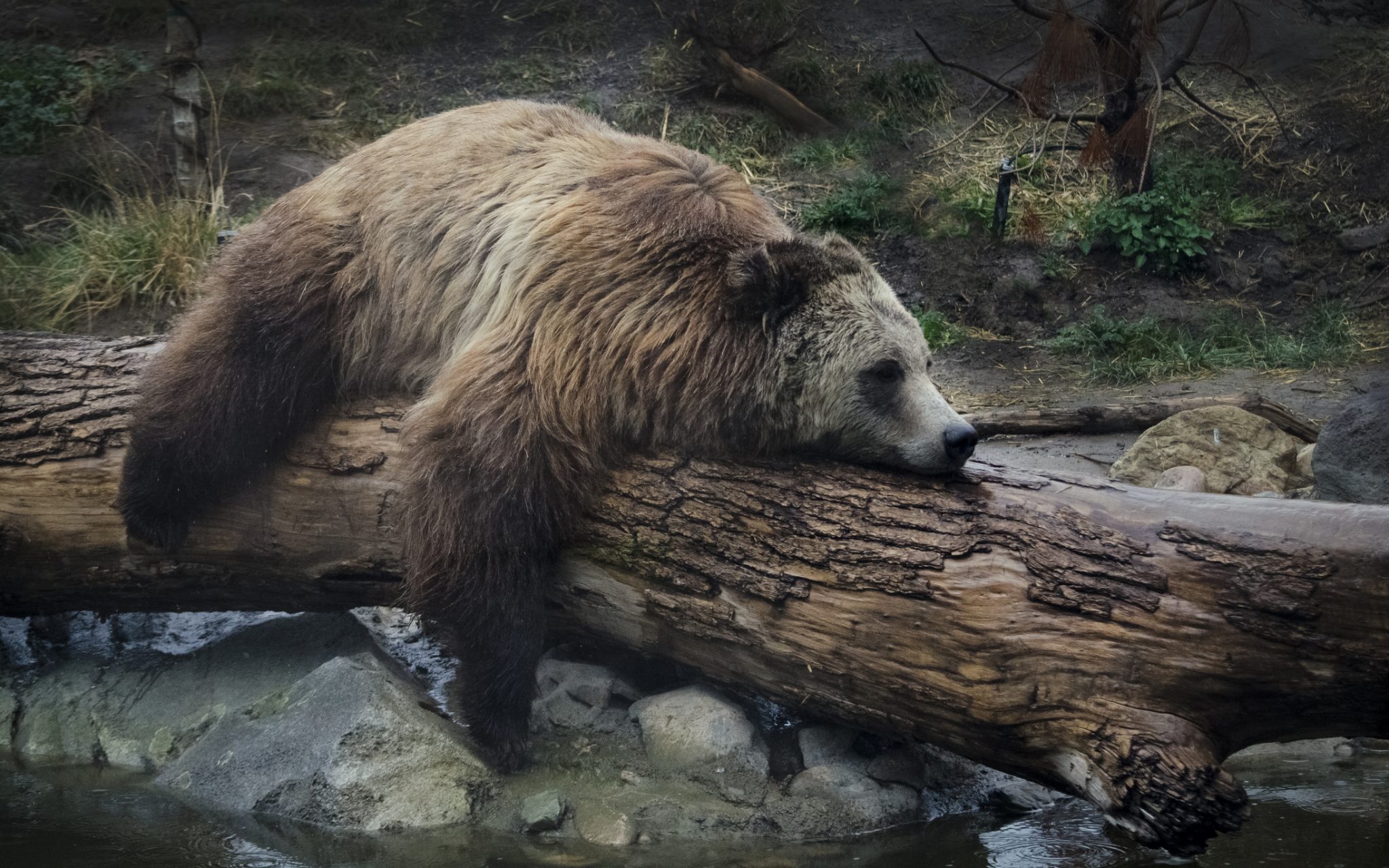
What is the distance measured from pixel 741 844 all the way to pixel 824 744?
24.8 inches

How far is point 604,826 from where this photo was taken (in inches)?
173

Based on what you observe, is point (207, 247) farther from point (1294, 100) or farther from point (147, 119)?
point (1294, 100)

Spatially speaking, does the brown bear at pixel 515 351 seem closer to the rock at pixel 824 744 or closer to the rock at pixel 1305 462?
the rock at pixel 824 744

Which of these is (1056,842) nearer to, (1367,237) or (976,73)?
(976,73)

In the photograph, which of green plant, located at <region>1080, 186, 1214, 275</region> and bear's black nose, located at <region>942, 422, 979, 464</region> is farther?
green plant, located at <region>1080, 186, 1214, 275</region>

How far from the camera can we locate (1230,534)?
3742 mm

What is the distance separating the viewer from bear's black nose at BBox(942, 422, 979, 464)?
14.5ft

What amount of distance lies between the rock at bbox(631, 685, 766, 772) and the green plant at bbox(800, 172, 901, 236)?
442cm

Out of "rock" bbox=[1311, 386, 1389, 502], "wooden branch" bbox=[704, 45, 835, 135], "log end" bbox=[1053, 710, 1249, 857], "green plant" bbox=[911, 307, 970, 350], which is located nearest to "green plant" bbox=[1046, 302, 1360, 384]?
"green plant" bbox=[911, 307, 970, 350]

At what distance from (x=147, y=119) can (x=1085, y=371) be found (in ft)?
27.7

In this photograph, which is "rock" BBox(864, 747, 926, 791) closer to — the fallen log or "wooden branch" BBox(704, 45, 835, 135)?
the fallen log

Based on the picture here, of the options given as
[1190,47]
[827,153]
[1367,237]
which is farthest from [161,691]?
[1367,237]

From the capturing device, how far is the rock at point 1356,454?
19.5 feet

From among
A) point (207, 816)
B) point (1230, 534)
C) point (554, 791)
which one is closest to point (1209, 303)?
point (1230, 534)
